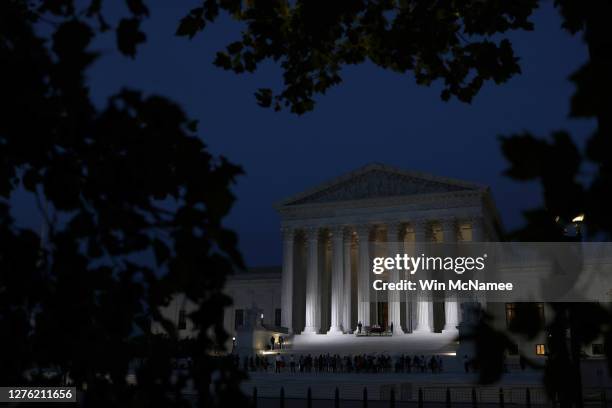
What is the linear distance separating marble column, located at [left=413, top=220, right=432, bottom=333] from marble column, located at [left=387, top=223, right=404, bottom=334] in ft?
5.62

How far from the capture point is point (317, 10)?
3.93 metres

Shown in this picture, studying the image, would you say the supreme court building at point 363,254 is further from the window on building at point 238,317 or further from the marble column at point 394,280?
the window on building at point 238,317

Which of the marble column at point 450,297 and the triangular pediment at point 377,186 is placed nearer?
the marble column at point 450,297

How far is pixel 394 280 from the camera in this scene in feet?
Answer: 185

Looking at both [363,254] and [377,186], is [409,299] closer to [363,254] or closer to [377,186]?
[363,254]

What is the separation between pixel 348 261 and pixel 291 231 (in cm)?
652

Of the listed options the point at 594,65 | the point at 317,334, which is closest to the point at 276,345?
the point at 317,334

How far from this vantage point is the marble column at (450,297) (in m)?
52.7

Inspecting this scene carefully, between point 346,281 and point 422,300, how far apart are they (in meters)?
8.20

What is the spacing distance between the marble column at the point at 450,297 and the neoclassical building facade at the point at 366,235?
9 cm

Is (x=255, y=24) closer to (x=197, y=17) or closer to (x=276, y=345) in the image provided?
(x=197, y=17)

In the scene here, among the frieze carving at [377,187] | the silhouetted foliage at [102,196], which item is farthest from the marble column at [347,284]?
the silhouetted foliage at [102,196]

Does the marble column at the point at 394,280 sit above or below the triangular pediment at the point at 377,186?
below

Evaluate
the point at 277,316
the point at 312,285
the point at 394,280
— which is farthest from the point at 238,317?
the point at 394,280
